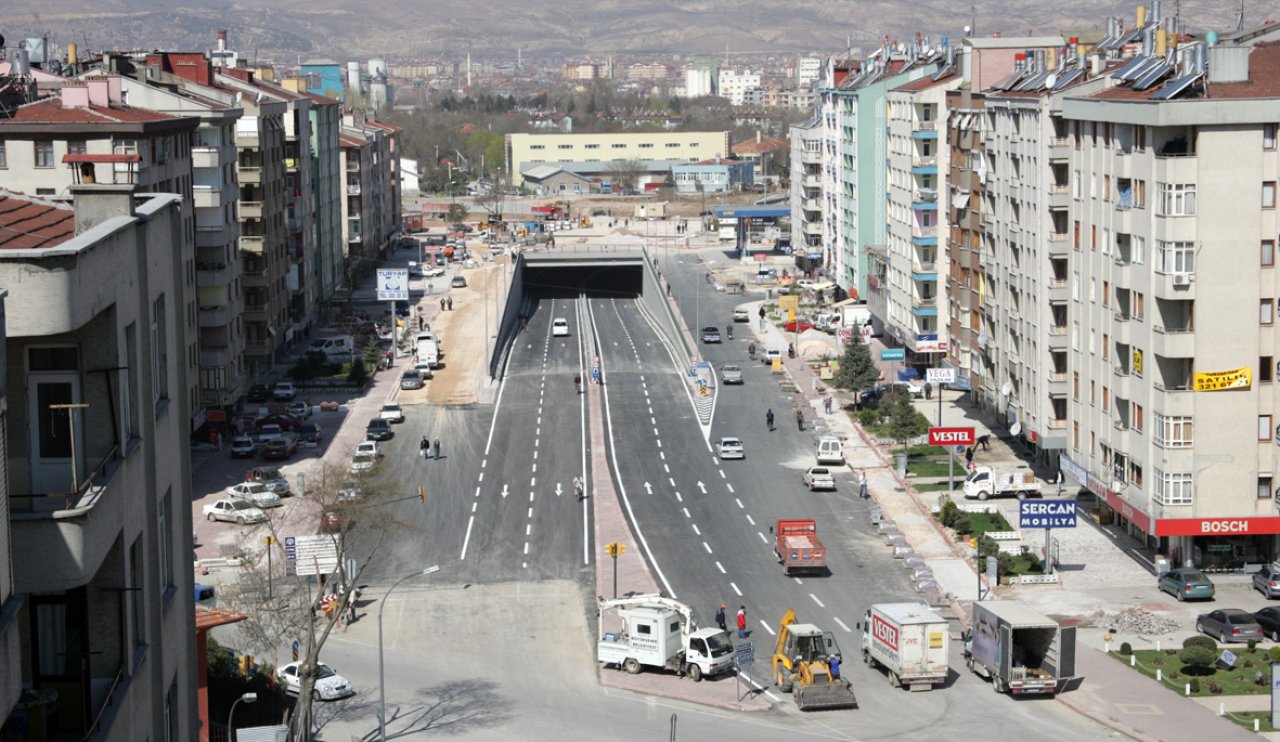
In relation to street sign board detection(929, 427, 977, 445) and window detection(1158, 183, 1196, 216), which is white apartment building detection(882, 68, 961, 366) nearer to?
street sign board detection(929, 427, 977, 445)

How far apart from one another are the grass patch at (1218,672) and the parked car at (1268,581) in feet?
15.7

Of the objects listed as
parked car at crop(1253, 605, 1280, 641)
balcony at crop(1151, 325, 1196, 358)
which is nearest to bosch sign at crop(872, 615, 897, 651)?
parked car at crop(1253, 605, 1280, 641)

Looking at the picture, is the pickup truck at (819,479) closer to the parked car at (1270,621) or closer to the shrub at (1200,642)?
the parked car at (1270,621)

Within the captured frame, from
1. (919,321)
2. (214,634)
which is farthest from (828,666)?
(919,321)

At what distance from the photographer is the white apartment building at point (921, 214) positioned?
92125 millimetres

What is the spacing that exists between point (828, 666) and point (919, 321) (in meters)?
50.8

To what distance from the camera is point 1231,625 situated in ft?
158

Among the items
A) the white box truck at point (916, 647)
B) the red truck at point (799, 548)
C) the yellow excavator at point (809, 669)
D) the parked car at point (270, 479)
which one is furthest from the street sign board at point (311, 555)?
the white box truck at point (916, 647)

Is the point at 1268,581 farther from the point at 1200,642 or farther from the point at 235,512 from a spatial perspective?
the point at 235,512

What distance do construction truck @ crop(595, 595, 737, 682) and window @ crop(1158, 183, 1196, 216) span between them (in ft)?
61.6

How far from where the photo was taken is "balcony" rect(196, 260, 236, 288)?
79688 millimetres

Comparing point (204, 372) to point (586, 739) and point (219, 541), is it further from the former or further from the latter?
point (586, 739)

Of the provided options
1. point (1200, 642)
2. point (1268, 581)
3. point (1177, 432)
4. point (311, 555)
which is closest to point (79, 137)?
point (311, 555)

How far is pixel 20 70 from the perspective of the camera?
7625 cm
